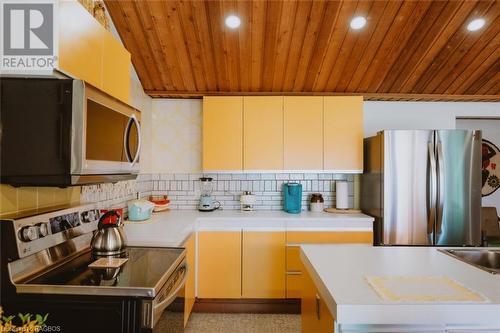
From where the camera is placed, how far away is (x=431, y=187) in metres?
2.96

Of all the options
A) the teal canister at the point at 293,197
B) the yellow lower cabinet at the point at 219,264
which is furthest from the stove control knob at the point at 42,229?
the teal canister at the point at 293,197

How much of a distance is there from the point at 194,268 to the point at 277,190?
50.3 inches

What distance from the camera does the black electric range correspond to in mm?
1265

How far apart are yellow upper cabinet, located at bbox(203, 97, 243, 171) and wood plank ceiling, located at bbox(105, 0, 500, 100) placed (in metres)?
0.20

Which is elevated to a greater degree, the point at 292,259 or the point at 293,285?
the point at 292,259

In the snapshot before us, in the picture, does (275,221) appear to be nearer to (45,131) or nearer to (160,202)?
(160,202)

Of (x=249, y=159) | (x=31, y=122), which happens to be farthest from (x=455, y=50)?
(x=31, y=122)

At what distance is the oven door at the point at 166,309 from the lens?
1266 millimetres

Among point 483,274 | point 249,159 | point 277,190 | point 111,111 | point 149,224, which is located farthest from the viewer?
point 277,190

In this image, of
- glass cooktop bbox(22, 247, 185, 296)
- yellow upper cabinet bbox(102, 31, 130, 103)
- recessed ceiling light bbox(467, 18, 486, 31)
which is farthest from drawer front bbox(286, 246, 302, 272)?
recessed ceiling light bbox(467, 18, 486, 31)

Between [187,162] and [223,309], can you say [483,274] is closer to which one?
[223,309]

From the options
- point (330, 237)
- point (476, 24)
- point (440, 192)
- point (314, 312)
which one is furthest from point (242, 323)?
point (476, 24)

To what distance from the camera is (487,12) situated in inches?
103

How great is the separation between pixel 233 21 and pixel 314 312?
7.40ft
